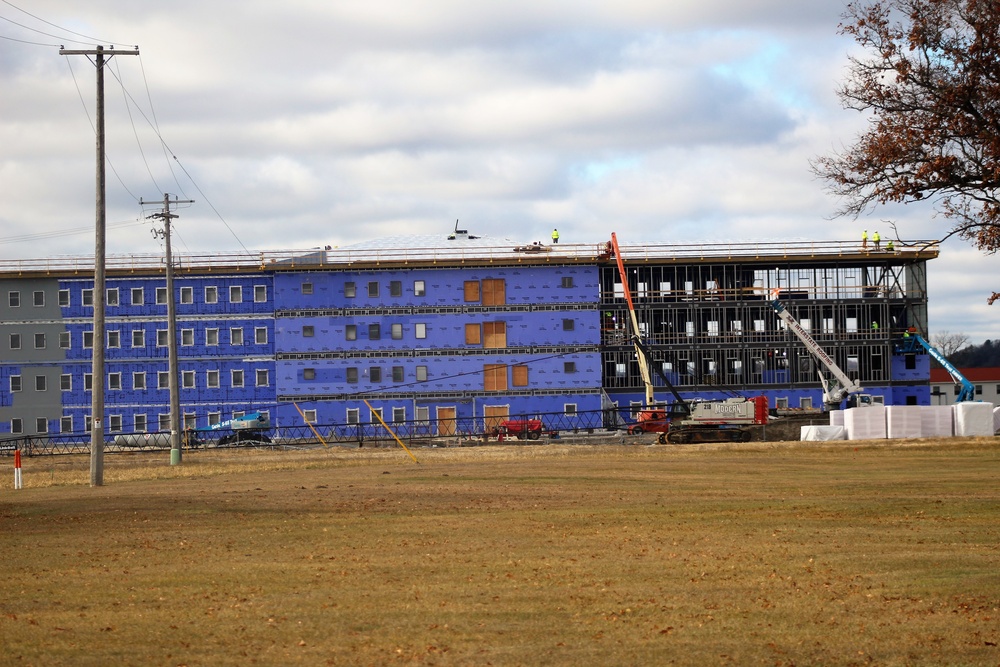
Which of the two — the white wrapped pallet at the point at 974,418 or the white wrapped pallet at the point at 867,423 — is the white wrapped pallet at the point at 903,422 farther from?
the white wrapped pallet at the point at 974,418

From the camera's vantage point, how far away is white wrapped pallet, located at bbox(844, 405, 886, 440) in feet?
186

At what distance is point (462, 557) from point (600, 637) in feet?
17.2

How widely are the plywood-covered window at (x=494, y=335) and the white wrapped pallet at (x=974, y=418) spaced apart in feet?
105

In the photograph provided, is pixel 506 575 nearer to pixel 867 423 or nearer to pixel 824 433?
pixel 824 433

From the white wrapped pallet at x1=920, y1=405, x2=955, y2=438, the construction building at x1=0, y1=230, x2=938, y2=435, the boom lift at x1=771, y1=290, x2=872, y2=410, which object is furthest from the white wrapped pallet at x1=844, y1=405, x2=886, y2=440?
the construction building at x1=0, y1=230, x2=938, y2=435

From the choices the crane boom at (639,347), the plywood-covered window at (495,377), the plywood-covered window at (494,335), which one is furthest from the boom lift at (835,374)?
the plywood-covered window at (495,377)

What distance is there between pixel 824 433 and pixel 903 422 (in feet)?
11.6

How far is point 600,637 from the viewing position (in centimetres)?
1157

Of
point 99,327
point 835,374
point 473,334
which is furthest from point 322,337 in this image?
point 99,327

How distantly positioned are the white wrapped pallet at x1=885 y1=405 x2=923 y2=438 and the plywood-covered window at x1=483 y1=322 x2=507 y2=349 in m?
30.0

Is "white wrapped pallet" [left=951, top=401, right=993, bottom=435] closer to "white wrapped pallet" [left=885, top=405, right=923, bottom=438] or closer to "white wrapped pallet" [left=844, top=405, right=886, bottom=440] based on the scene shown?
"white wrapped pallet" [left=885, top=405, right=923, bottom=438]

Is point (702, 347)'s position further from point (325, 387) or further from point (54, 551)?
point (54, 551)

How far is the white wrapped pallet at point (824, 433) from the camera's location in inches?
2256

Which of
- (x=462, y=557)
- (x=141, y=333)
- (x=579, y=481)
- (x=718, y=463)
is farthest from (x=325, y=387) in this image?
(x=462, y=557)
